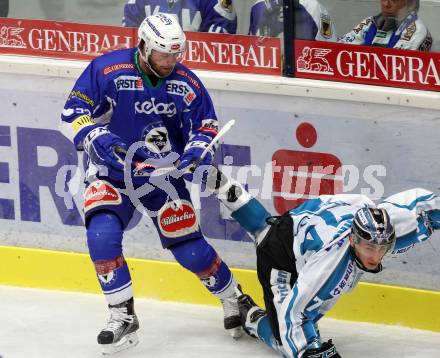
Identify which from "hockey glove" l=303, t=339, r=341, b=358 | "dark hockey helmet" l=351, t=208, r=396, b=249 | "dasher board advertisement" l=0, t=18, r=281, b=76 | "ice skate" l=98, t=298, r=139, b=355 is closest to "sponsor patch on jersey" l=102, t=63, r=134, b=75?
"dasher board advertisement" l=0, t=18, r=281, b=76

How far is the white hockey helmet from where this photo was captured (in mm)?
4613

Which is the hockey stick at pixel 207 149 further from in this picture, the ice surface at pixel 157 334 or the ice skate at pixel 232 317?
the ice surface at pixel 157 334

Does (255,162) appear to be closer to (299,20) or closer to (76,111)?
(299,20)

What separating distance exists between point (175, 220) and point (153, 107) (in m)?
0.45

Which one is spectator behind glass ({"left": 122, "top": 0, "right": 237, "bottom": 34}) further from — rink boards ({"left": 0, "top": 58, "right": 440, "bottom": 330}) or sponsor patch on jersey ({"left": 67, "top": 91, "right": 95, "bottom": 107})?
sponsor patch on jersey ({"left": 67, "top": 91, "right": 95, "bottom": 107})

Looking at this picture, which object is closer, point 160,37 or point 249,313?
point 160,37

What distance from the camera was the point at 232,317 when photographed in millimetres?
4949

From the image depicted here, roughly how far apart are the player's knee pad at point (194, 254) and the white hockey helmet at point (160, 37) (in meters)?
0.71

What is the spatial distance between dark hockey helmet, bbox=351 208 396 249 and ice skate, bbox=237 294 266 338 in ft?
2.56

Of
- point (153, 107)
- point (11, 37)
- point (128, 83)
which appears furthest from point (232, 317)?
point (11, 37)

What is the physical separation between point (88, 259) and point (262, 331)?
3.57 feet

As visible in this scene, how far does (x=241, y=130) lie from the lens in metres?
5.25

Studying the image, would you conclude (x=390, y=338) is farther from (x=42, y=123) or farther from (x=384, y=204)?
(x=42, y=123)

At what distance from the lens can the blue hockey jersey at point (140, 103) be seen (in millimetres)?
4738
